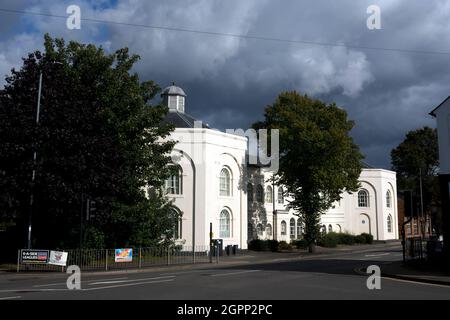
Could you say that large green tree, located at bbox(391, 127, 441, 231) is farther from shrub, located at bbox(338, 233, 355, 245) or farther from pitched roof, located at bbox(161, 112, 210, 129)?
pitched roof, located at bbox(161, 112, 210, 129)

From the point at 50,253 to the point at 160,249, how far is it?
686 centimetres

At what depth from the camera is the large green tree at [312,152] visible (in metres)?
37.6

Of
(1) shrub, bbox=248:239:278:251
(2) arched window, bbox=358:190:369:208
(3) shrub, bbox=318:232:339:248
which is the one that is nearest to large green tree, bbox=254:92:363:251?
(1) shrub, bbox=248:239:278:251

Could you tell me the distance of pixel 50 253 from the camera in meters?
23.0

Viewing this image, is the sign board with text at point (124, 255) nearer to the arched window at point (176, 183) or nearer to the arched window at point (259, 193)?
the arched window at point (176, 183)

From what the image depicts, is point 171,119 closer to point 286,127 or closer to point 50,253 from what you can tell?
point 286,127

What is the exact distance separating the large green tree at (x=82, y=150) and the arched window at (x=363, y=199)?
105 ft

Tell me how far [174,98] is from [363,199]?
2763 cm

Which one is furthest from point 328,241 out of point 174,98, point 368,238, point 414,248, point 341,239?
point 414,248

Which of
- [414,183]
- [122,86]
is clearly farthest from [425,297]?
[414,183]

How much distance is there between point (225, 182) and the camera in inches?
1528

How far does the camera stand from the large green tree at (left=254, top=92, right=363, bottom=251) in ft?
123

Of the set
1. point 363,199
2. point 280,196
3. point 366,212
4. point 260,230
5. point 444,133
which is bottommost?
point 260,230

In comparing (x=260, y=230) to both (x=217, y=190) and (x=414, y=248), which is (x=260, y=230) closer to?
(x=217, y=190)
